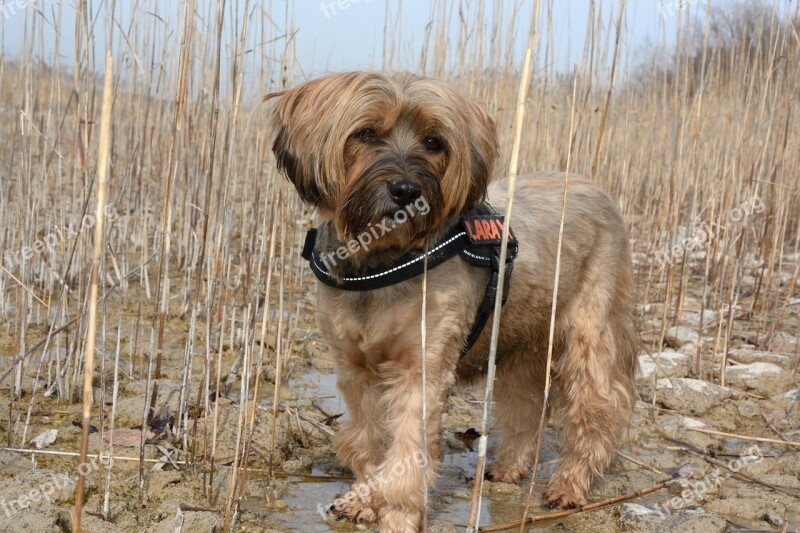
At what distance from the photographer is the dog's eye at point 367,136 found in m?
2.93

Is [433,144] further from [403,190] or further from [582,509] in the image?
[582,509]

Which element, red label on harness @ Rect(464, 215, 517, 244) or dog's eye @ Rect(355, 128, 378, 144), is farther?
red label on harness @ Rect(464, 215, 517, 244)

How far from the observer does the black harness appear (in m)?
2.91

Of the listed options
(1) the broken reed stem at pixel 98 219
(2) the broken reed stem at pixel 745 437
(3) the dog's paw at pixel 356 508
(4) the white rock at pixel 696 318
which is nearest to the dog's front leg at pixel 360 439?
(3) the dog's paw at pixel 356 508

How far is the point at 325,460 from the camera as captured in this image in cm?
378

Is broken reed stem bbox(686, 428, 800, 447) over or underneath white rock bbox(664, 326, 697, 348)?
underneath

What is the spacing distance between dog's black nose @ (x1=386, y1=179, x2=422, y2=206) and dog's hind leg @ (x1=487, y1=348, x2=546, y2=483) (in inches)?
56.7

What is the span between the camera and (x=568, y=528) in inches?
129

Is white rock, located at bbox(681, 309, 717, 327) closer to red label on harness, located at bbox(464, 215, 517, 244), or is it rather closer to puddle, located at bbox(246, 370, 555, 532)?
puddle, located at bbox(246, 370, 555, 532)

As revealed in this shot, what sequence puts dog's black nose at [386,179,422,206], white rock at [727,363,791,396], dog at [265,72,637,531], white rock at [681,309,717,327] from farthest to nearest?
1. white rock at [681,309,717,327]
2. white rock at [727,363,791,396]
3. dog at [265,72,637,531]
4. dog's black nose at [386,179,422,206]

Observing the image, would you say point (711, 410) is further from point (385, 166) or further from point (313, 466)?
point (385, 166)

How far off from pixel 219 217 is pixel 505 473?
76.3 inches

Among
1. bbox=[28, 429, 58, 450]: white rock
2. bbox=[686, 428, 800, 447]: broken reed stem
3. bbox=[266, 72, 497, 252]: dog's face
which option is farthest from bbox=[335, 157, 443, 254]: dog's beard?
bbox=[686, 428, 800, 447]: broken reed stem

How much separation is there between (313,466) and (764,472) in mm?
2232
